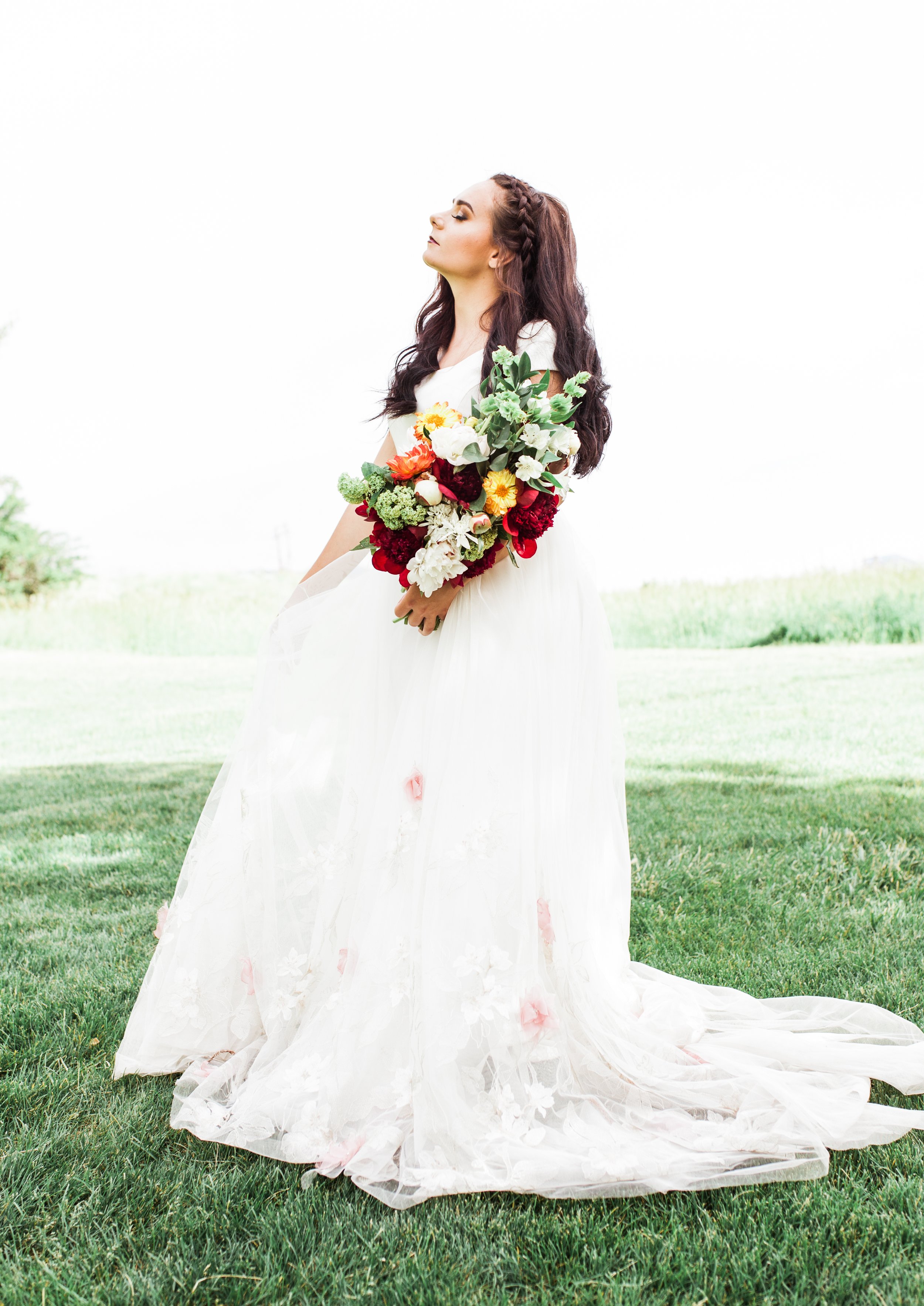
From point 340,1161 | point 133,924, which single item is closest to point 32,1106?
point 340,1161

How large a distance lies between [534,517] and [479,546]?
17cm

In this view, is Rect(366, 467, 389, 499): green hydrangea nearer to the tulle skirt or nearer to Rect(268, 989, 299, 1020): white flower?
the tulle skirt

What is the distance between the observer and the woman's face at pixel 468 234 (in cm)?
295

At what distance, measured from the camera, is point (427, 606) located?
2.66 metres

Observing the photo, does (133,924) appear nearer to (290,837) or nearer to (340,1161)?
(290,837)

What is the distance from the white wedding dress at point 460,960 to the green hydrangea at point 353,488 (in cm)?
43

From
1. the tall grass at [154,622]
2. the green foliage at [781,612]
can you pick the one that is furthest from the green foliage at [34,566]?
the green foliage at [781,612]

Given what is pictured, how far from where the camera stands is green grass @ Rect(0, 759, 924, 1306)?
1.96 meters

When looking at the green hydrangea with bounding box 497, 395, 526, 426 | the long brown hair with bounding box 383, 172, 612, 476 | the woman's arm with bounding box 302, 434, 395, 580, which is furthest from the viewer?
the woman's arm with bounding box 302, 434, 395, 580

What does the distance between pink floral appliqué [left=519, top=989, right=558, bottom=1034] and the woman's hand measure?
101 centimetres

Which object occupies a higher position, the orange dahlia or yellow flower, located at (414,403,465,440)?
yellow flower, located at (414,403,465,440)

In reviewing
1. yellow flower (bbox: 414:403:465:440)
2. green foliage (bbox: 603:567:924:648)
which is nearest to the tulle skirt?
yellow flower (bbox: 414:403:465:440)

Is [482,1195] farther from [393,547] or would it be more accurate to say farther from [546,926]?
[393,547]

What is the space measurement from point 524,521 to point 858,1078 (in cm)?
176
